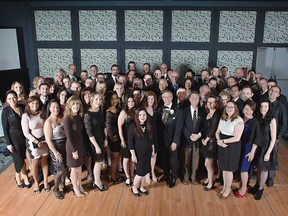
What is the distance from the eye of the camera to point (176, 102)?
4945mm

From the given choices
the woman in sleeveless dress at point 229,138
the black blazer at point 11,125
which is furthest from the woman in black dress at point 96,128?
the woman in sleeveless dress at point 229,138

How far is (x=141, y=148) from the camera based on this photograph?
4273mm

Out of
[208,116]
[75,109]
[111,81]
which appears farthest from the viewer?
[111,81]

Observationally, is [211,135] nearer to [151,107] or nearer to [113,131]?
[151,107]

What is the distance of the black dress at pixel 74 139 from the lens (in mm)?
4094

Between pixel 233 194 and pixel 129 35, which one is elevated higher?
pixel 129 35

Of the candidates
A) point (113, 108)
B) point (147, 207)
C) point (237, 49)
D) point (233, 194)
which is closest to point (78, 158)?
point (113, 108)

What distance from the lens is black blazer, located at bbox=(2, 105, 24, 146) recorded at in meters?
4.45

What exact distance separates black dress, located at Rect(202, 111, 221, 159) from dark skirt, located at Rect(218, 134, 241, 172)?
17cm

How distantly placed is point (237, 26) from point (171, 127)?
5.22 meters

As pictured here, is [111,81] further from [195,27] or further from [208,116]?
[195,27]

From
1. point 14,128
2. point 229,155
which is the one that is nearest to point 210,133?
point 229,155

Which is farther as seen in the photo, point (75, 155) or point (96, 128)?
point (96, 128)

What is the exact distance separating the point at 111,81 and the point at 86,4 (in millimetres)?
3289
